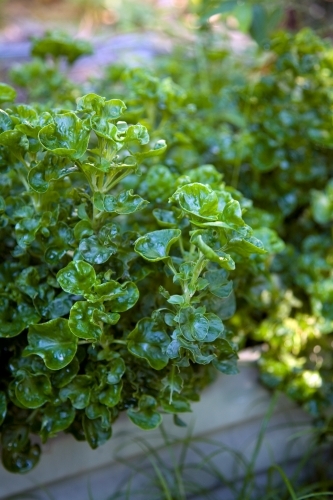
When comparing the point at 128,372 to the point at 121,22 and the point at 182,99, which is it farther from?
the point at 121,22

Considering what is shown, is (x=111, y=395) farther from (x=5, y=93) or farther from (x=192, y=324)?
(x=5, y=93)

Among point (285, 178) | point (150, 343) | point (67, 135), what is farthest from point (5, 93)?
point (285, 178)

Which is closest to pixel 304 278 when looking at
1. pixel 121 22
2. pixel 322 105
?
pixel 322 105

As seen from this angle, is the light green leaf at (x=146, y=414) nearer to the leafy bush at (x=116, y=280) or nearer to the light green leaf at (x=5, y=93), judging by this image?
the leafy bush at (x=116, y=280)

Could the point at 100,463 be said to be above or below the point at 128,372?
below

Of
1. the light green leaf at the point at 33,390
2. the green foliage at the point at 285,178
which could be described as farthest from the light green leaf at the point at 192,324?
the green foliage at the point at 285,178

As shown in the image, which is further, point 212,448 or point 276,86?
point 276,86
